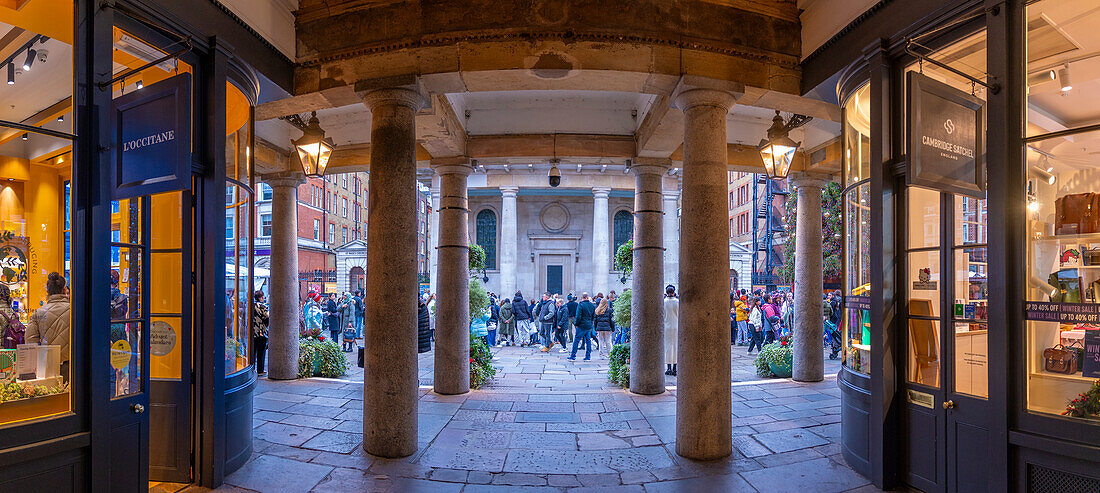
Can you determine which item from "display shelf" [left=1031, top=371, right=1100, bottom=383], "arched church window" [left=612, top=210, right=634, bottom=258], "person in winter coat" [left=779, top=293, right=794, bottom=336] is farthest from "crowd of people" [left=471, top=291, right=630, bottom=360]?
"display shelf" [left=1031, top=371, right=1100, bottom=383]

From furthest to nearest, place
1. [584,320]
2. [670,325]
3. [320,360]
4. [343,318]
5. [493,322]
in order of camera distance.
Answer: [493,322] → [343,318] → [584,320] → [670,325] → [320,360]

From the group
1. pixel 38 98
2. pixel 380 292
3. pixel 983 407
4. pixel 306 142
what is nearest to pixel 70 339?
pixel 38 98

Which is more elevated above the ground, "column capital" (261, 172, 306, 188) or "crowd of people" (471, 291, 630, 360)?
"column capital" (261, 172, 306, 188)

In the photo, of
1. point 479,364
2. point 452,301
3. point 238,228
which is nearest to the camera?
point 238,228

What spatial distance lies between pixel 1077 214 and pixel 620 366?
21.6 feet

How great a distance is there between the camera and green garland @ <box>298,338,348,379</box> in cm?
944

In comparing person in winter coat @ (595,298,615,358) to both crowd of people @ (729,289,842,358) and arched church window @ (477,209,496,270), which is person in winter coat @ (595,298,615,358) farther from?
arched church window @ (477,209,496,270)

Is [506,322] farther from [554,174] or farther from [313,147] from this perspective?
[313,147]

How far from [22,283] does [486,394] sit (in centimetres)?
571

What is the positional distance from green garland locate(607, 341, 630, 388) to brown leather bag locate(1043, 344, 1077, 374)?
19.5 ft

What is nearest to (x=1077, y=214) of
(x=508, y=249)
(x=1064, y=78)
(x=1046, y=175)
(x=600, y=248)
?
(x=1046, y=175)

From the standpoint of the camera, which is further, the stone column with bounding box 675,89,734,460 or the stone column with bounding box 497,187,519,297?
the stone column with bounding box 497,187,519,297

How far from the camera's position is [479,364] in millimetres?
9242

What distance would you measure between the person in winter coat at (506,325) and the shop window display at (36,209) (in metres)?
12.5
